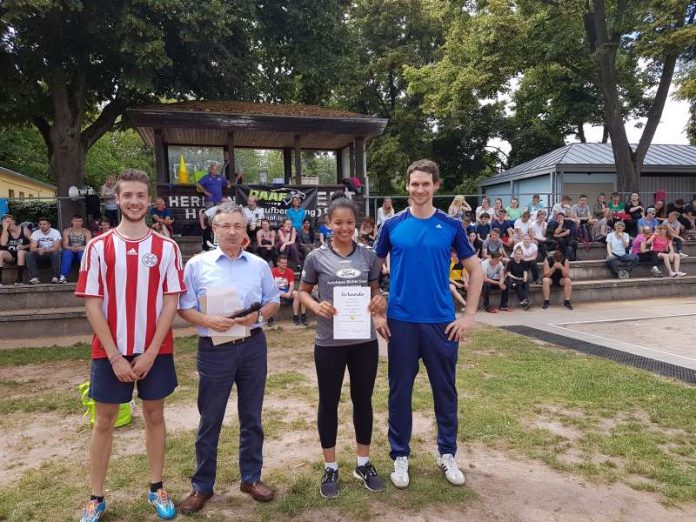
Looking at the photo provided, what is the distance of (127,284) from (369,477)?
6.18 feet

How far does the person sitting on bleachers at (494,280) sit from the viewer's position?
1045 cm

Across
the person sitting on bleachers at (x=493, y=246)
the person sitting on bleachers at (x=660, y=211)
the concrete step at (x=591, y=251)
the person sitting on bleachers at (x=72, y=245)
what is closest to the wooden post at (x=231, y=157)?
the person sitting on bleachers at (x=72, y=245)

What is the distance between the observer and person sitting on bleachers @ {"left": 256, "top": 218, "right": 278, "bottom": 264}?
10617 millimetres

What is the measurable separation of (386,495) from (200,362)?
1.40 m

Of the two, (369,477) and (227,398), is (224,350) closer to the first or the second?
(227,398)

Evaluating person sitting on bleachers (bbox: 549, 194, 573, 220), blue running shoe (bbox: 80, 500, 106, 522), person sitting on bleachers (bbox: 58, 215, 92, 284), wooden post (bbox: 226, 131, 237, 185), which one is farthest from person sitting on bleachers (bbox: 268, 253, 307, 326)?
person sitting on bleachers (bbox: 549, 194, 573, 220)

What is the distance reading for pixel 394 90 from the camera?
27734 mm

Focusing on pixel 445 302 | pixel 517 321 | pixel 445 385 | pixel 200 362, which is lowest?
pixel 517 321

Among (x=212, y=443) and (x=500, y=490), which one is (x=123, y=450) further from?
(x=500, y=490)

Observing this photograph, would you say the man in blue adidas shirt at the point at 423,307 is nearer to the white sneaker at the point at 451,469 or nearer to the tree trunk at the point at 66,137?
the white sneaker at the point at 451,469

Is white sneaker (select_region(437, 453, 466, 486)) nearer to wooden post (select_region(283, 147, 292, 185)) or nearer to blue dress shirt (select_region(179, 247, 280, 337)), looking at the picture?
blue dress shirt (select_region(179, 247, 280, 337))

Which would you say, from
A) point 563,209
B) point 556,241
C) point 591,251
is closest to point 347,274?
point 556,241

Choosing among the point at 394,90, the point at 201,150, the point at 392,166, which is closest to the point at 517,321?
the point at 201,150

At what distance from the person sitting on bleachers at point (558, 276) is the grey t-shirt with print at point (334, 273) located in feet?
→ 27.9
